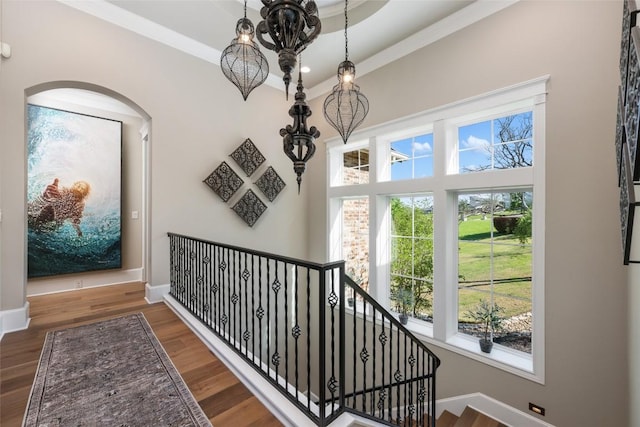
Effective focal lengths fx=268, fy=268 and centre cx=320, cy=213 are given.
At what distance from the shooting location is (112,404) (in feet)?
5.23

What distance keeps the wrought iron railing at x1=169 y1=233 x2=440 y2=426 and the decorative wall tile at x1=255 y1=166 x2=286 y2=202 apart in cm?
113

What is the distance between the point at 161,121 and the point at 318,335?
3.10m

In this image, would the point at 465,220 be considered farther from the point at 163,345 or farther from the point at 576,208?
the point at 163,345

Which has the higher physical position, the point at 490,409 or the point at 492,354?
the point at 492,354

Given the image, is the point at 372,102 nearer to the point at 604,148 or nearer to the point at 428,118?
the point at 428,118

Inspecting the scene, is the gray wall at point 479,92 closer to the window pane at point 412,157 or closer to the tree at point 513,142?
the tree at point 513,142

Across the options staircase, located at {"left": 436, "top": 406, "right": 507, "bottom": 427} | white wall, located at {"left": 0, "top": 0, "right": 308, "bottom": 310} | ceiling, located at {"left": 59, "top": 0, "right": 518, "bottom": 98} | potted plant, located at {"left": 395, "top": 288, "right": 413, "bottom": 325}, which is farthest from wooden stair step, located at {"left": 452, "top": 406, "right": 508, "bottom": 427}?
ceiling, located at {"left": 59, "top": 0, "right": 518, "bottom": 98}

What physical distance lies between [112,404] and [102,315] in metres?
1.70

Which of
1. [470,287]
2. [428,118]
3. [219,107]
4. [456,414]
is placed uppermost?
[219,107]

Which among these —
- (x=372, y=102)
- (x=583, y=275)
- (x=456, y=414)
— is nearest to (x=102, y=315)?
(x=456, y=414)

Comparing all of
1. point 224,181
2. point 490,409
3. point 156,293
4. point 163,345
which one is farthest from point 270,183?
point 490,409

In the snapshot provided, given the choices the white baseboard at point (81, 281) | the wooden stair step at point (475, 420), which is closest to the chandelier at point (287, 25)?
the wooden stair step at point (475, 420)

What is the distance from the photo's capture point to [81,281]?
4012 mm

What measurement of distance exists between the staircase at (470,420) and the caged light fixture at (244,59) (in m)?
3.41
